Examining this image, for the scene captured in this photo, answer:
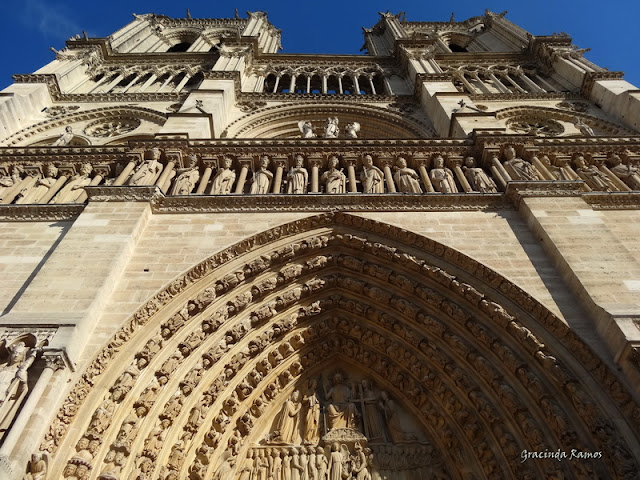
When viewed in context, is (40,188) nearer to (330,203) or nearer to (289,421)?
(330,203)

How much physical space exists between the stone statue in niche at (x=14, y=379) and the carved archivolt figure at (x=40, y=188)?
4.12m

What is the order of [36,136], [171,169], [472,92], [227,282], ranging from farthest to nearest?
[472,92] → [36,136] → [171,169] → [227,282]

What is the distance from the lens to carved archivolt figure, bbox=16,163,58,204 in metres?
8.03

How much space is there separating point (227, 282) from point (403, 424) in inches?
118

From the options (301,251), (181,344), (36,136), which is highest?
(36,136)

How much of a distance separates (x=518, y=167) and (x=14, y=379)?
7.55 meters

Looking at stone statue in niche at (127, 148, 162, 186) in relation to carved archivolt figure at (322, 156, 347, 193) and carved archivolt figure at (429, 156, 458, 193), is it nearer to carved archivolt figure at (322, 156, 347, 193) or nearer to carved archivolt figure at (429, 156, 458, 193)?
carved archivolt figure at (322, 156, 347, 193)

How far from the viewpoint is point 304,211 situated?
7.30m

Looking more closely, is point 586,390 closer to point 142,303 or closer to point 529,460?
point 529,460

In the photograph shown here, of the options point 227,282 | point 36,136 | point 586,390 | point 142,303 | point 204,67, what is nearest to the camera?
point 586,390

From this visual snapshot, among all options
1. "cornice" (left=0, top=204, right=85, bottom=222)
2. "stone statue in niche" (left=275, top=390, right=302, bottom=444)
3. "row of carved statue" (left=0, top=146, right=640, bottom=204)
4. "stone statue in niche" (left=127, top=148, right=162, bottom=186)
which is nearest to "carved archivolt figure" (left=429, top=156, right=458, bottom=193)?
"row of carved statue" (left=0, top=146, right=640, bottom=204)

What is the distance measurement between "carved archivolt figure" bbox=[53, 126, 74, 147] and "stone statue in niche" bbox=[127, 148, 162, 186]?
15.9ft

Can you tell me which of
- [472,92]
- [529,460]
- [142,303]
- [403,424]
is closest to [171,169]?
[142,303]

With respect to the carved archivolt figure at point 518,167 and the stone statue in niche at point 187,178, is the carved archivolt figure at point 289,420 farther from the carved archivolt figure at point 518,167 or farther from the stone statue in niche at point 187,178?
the carved archivolt figure at point 518,167
